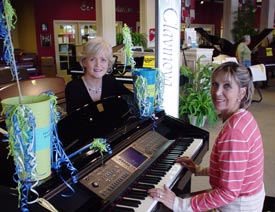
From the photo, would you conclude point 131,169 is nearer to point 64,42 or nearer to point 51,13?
point 51,13

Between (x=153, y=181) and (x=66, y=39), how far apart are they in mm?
11238

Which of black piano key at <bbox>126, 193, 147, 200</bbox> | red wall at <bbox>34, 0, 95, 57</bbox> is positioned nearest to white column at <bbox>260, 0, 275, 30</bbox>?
red wall at <bbox>34, 0, 95, 57</bbox>

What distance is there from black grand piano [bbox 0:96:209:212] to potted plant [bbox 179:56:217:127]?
2.88 metres

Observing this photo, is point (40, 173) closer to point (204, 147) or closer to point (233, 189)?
point (233, 189)

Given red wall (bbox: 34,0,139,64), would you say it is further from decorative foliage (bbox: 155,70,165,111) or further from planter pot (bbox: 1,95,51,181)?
planter pot (bbox: 1,95,51,181)

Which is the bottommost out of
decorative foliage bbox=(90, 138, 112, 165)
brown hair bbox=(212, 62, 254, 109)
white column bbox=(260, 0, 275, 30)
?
decorative foliage bbox=(90, 138, 112, 165)

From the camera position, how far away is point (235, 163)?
133cm

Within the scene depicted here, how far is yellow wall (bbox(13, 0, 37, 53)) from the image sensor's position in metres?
11.3

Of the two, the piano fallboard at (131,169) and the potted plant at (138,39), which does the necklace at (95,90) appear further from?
the potted plant at (138,39)

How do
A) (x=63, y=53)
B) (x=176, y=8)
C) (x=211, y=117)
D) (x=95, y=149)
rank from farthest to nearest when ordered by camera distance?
(x=63, y=53) → (x=211, y=117) → (x=176, y=8) → (x=95, y=149)

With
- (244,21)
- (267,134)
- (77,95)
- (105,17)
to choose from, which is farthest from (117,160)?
(244,21)

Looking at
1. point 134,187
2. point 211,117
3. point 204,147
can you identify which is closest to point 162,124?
point 204,147

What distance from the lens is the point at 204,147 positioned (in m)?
2.23

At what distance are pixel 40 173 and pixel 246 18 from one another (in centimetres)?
1240
